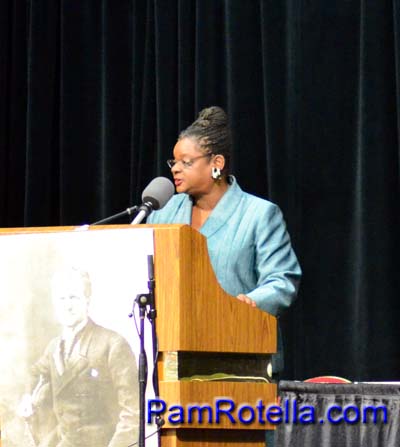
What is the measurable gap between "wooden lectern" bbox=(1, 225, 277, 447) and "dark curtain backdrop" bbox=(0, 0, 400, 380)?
5.56ft

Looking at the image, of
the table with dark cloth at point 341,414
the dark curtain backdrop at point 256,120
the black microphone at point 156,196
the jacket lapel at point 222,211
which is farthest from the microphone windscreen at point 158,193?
the dark curtain backdrop at point 256,120

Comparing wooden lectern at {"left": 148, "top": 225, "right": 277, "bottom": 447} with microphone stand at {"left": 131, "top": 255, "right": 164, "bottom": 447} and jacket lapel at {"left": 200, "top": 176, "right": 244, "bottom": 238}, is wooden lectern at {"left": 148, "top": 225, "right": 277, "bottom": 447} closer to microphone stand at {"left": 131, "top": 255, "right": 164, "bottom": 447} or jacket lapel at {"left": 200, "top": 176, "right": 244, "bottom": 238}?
microphone stand at {"left": 131, "top": 255, "right": 164, "bottom": 447}

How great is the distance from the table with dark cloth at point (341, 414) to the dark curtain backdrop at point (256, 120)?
2.47ft

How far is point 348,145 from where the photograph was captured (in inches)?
160

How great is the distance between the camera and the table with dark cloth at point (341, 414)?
3105 millimetres

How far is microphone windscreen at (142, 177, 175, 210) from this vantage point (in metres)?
2.68

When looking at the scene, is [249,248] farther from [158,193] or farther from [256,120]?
[256,120]

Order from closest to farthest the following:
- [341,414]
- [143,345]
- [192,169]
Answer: [143,345] < [192,169] < [341,414]

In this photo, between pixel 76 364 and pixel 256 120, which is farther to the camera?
pixel 256 120

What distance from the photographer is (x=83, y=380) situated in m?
2.19

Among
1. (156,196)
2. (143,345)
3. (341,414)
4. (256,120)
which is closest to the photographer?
(143,345)

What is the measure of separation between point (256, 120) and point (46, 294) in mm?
2214

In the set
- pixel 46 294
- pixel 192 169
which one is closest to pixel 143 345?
pixel 46 294

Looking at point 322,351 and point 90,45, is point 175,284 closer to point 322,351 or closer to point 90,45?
point 322,351
